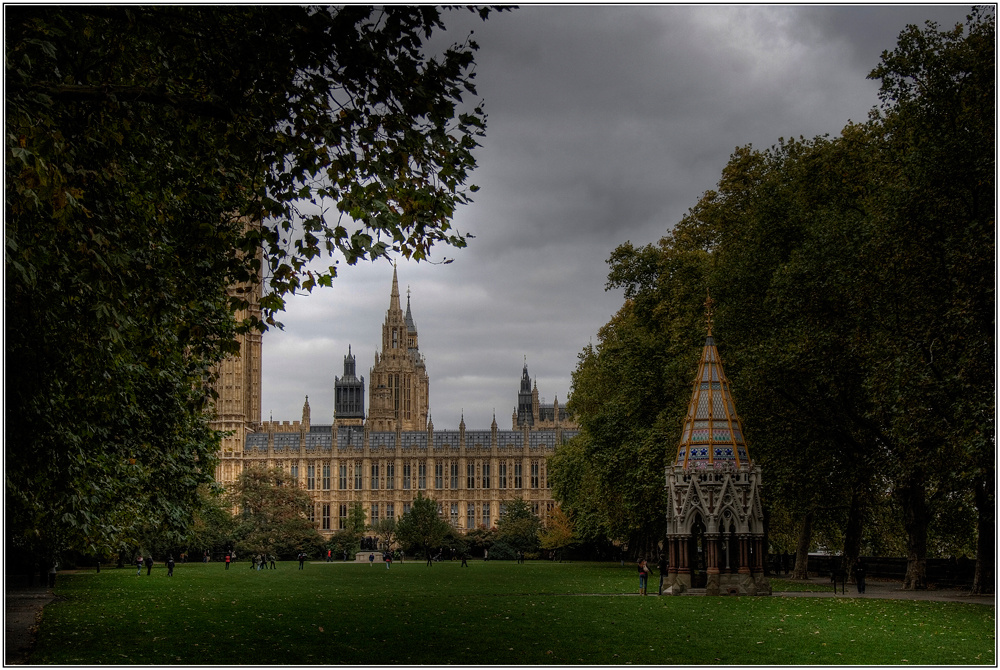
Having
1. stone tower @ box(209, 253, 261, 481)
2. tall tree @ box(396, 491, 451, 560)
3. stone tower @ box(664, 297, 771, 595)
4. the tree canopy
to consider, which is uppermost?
stone tower @ box(209, 253, 261, 481)

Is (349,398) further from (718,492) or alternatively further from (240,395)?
(718,492)

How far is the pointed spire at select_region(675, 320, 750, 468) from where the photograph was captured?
82.7ft

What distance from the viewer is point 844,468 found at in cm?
2806

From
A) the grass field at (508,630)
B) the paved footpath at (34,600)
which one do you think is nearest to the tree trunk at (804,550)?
the paved footpath at (34,600)

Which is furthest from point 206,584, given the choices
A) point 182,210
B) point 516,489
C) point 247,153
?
point 516,489

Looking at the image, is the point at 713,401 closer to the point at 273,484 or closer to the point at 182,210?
the point at 182,210

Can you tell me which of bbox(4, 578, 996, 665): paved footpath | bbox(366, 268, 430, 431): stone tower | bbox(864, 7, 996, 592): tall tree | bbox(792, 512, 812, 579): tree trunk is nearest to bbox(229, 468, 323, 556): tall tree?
bbox(4, 578, 996, 665): paved footpath

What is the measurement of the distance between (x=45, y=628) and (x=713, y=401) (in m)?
15.2

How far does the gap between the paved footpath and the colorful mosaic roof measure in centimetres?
373

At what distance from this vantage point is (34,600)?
25703 millimetres

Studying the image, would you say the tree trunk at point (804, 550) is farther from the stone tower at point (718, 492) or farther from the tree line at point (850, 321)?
the stone tower at point (718, 492)

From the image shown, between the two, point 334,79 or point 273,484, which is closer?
point 334,79

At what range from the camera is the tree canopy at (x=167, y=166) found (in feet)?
32.0

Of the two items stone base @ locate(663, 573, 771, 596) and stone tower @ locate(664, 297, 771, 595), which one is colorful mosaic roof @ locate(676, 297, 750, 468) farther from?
stone base @ locate(663, 573, 771, 596)
